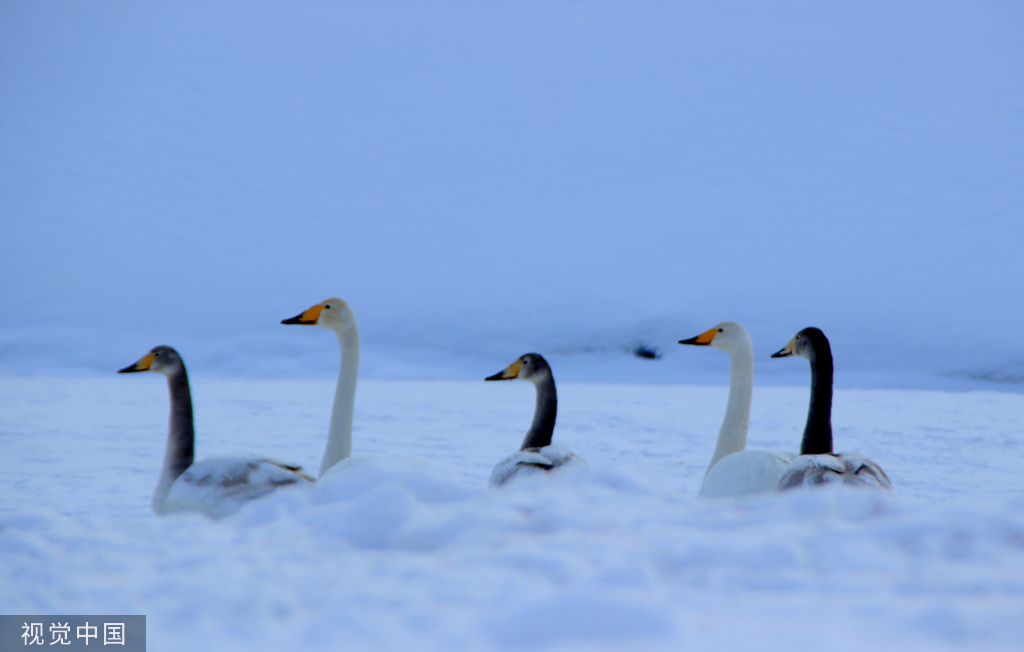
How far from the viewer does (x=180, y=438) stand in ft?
14.9

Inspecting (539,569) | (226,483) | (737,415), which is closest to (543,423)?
(737,415)

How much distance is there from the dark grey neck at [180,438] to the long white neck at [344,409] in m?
0.69

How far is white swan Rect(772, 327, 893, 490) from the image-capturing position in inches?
133

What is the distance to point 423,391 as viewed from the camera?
14.7 metres

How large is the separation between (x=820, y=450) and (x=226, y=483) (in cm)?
286

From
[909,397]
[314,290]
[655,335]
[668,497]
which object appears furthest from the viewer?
[314,290]

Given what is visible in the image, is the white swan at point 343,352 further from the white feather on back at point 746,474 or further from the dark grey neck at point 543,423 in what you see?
the white feather on back at point 746,474

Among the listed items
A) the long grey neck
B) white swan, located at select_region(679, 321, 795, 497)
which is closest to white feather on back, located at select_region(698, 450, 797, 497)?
white swan, located at select_region(679, 321, 795, 497)

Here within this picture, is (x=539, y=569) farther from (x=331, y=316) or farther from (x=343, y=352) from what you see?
(x=331, y=316)

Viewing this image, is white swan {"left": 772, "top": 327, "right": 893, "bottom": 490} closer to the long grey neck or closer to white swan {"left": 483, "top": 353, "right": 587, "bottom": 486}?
white swan {"left": 483, "top": 353, "right": 587, "bottom": 486}

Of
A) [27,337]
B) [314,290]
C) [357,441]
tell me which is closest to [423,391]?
[357,441]

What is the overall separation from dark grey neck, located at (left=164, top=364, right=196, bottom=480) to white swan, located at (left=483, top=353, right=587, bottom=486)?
→ 159cm

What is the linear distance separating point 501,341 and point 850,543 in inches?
1134

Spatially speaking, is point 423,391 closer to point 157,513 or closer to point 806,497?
point 157,513
